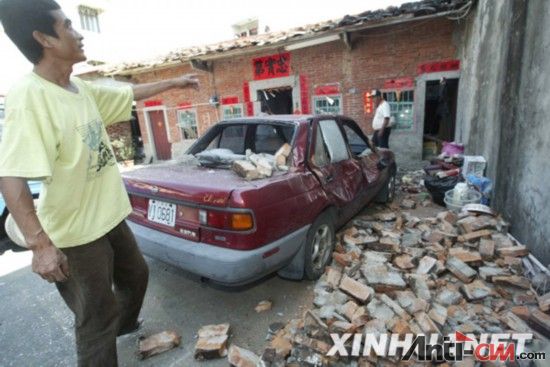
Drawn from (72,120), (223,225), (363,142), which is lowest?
(223,225)

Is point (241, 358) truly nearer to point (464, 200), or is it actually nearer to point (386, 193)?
point (386, 193)

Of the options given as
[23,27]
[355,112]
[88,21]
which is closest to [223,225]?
[23,27]

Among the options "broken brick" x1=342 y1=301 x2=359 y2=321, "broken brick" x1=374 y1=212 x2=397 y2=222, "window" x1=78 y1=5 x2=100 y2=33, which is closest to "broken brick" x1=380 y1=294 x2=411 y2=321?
"broken brick" x1=342 y1=301 x2=359 y2=321

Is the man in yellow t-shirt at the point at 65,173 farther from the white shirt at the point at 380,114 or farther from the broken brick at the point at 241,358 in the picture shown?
the white shirt at the point at 380,114

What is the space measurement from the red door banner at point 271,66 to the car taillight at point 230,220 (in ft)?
25.3

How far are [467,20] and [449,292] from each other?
643 centimetres

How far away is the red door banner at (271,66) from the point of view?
358 inches

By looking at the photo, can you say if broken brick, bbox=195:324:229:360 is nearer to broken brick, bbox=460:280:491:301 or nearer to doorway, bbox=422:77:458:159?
broken brick, bbox=460:280:491:301

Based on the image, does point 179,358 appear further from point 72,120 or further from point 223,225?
point 72,120

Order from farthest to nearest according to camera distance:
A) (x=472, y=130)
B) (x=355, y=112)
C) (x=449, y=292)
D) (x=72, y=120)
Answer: (x=355, y=112), (x=472, y=130), (x=449, y=292), (x=72, y=120)

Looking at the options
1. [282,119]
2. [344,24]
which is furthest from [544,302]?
[344,24]

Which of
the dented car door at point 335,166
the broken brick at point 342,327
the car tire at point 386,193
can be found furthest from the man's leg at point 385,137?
the broken brick at point 342,327

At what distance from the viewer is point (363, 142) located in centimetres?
454

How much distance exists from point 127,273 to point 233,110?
8.86 meters
